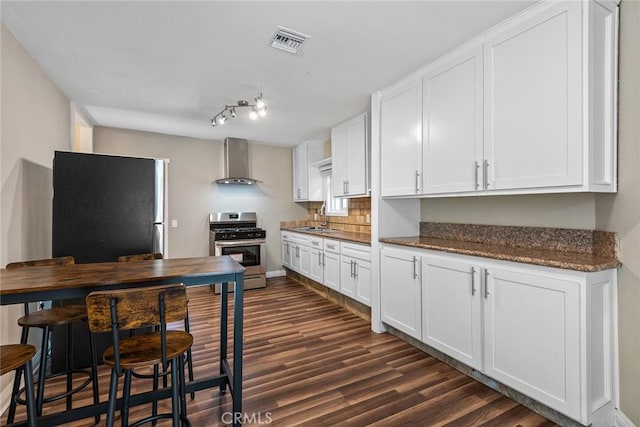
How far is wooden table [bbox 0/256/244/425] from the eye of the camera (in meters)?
1.45

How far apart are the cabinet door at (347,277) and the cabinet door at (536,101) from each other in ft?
6.41

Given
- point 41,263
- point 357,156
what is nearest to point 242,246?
point 357,156

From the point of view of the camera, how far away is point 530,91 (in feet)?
6.08

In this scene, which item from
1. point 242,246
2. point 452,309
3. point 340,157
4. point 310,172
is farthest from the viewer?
point 310,172

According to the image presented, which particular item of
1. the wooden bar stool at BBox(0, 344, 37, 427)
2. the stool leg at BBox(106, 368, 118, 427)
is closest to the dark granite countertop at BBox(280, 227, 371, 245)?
the stool leg at BBox(106, 368, 118, 427)

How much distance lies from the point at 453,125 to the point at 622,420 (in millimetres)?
2070

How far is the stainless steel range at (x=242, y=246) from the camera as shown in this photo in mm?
4746

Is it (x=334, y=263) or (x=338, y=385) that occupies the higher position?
(x=334, y=263)

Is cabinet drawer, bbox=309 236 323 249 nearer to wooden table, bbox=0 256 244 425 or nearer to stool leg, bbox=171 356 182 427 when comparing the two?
wooden table, bbox=0 256 244 425

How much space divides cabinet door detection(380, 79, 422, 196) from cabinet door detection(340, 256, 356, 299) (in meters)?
1.08

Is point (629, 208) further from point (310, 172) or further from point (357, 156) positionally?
point (310, 172)

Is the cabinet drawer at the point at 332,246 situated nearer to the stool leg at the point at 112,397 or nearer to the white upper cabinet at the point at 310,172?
the white upper cabinet at the point at 310,172

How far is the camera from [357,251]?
138 inches

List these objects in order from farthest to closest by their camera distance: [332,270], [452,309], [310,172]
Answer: [310,172] → [332,270] → [452,309]
